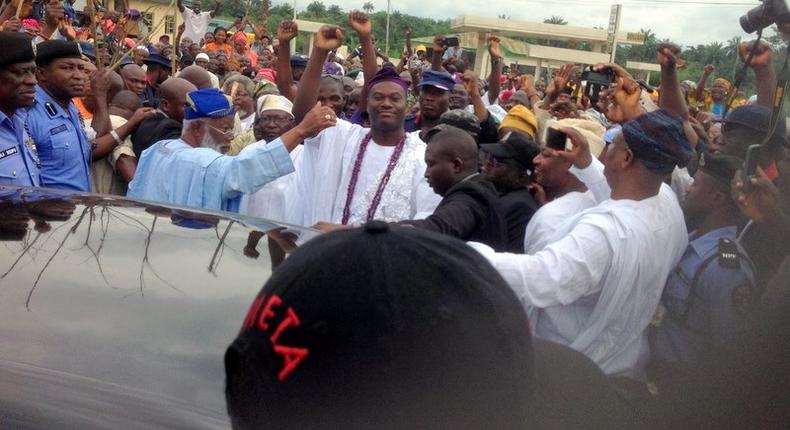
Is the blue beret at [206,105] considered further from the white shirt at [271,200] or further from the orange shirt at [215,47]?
the orange shirt at [215,47]

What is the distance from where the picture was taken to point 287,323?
3.02 feet

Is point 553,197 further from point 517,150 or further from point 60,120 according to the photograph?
point 60,120

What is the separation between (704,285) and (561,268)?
455 mm

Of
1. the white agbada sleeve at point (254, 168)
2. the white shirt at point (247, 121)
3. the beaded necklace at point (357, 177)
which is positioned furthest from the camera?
the white shirt at point (247, 121)

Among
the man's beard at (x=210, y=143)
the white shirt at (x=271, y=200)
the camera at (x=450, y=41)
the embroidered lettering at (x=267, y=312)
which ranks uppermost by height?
the camera at (x=450, y=41)

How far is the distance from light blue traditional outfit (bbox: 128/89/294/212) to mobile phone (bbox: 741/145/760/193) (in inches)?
85.7

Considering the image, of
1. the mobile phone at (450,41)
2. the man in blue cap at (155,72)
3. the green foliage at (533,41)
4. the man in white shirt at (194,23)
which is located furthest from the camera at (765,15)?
the man in white shirt at (194,23)

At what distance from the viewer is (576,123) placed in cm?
379

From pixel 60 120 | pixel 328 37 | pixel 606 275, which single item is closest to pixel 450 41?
pixel 328 37

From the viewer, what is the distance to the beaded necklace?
13.0ft

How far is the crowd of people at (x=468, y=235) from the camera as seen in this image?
0.92 m

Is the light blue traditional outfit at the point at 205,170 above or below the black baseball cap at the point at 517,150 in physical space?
below

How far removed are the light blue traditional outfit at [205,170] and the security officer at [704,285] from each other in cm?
181

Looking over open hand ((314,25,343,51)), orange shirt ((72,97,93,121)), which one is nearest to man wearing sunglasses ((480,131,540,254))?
open hand ((314,25,343,51))
